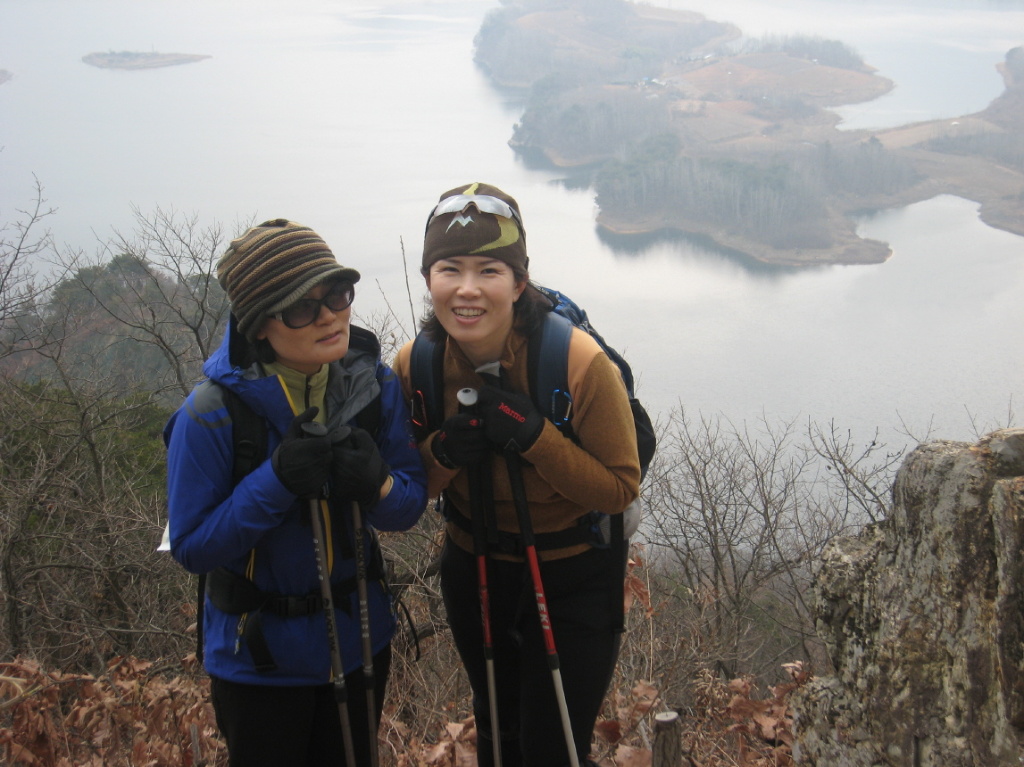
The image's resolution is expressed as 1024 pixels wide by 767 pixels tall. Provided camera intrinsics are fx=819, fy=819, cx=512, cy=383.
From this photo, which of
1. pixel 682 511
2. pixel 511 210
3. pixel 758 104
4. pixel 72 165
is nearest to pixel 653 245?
pixel 758 104

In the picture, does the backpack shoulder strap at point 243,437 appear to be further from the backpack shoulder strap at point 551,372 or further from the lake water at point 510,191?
the lake water at point 510,191

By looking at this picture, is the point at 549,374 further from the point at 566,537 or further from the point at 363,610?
the point at 363,610

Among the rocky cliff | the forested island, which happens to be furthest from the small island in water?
the rocky cliff

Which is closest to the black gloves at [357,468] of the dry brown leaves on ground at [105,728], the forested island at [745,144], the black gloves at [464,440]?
the black gloves at [464,440]

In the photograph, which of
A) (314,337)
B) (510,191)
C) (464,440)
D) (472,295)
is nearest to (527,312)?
(472,295)

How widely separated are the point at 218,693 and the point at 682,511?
768 inches

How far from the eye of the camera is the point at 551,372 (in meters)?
2.49

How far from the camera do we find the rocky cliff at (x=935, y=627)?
190 cm

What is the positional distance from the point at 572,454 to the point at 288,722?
3.64ft

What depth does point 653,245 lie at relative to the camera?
4531 centimetres

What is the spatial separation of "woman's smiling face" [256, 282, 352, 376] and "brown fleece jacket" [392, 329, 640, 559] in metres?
0.38

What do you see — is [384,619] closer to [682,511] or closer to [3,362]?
[682,511]

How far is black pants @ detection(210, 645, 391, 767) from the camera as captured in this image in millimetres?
2281

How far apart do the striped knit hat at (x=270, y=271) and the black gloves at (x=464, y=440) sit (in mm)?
541
